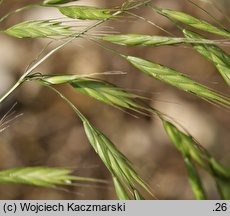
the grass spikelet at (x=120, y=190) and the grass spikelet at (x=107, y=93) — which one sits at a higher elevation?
the grass spikelet at (x=107, y=93)

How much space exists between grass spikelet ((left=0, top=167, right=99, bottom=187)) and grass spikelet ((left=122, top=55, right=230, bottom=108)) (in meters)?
0.19

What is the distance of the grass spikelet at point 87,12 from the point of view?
0.80 metres

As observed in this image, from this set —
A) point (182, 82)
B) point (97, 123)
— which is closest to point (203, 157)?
point (182, 82)

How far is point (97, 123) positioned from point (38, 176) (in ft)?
5.17

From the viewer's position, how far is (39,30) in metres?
0.85

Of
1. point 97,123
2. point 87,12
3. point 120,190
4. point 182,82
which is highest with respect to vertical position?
point 97,123

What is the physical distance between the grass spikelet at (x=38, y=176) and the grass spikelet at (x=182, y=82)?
0.62 feet

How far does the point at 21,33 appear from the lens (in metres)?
0.86

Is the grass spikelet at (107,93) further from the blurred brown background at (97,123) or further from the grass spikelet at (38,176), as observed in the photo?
the blurred brown background at (97,123)

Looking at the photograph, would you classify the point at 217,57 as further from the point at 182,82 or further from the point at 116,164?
the point at 116,164

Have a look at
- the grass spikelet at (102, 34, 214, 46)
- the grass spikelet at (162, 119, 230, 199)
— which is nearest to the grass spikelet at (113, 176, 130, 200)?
the grass spikelet at (162, 119, 230, 199)

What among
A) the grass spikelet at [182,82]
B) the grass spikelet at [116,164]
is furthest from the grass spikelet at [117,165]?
the grass spikelet at [182,82]

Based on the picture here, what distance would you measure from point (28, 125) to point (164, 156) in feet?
1.97

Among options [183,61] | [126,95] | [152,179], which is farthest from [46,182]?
[183,61]
